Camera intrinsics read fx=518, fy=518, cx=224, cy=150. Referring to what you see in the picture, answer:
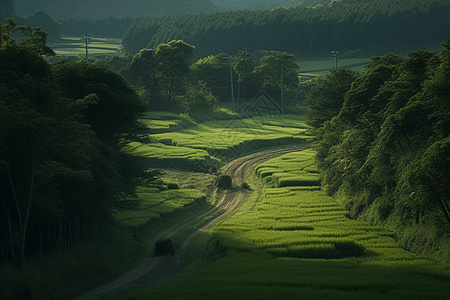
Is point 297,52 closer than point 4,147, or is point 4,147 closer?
point 4,147

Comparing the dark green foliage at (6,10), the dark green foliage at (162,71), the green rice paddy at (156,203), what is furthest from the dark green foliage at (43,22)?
the green rice paddy at (156,203)

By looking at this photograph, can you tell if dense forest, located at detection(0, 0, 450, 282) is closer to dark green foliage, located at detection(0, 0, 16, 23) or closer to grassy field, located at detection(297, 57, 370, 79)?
grassy field, located at detection(297, 57, 370, 79)

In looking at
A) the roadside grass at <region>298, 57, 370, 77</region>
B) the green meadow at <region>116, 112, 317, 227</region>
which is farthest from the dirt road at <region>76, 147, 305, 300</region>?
the roadside grass at <region>298, 57, 370, 77</region>

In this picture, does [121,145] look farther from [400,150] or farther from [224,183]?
[400,150]

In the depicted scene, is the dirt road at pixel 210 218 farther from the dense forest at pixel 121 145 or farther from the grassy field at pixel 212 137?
the dense forest at pixel 121 145

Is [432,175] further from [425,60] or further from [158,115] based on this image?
[158,115]

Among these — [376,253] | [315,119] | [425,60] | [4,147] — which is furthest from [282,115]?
[4,147]

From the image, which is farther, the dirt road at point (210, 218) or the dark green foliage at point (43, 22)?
the dark green foliage at point (43, 22)
